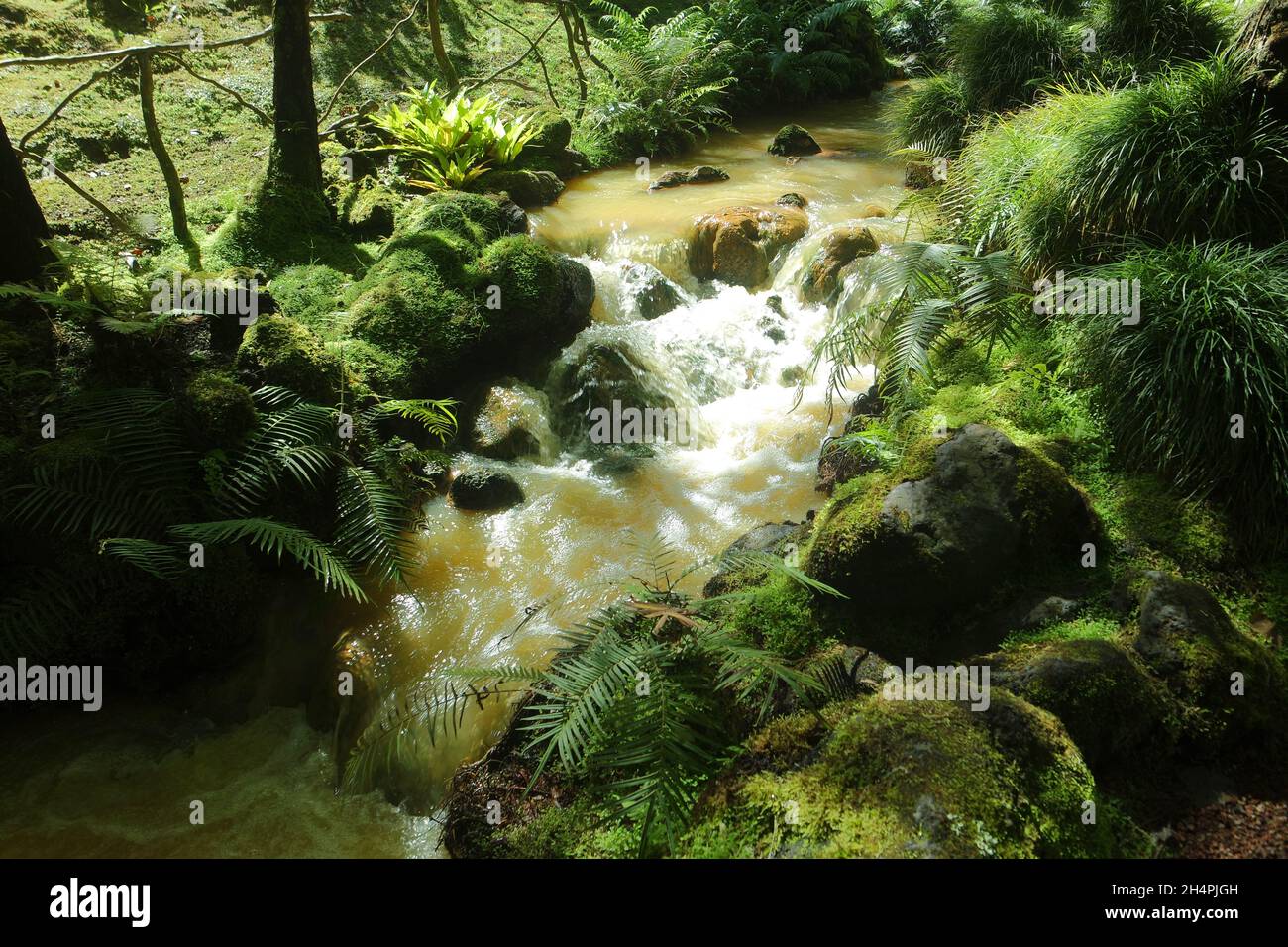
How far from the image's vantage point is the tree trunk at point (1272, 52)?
3.99m

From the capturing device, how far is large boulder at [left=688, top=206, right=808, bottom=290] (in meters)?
8.26

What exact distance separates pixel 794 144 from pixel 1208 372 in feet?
30.7

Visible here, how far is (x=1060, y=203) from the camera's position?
4.52m

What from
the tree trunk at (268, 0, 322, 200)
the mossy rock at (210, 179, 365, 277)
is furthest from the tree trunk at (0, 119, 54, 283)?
the tree trunk at (268, 0, 322, 200)

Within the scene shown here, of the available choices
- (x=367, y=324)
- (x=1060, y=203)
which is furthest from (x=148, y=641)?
(x=1060, y=203)

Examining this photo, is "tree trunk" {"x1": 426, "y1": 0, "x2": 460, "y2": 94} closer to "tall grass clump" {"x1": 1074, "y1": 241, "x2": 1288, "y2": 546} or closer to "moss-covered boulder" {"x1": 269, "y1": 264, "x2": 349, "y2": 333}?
"moss-covered boulder" {"x1": 269, "y1": 264, "x2": 349, "y2": 333}

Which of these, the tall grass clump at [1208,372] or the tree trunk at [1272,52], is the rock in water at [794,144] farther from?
the tall grass clump at [1208,372]

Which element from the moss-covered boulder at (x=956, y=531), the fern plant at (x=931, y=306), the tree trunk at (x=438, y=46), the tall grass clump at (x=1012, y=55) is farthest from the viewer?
the tree trunk at (x=438, y=46)

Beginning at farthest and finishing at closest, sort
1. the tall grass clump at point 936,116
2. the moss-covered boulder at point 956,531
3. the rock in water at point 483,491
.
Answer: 1. the tall grass clump at point 936,116
2. the rock in water at point 483,491
3. the moss-covered boulder at point 956,531

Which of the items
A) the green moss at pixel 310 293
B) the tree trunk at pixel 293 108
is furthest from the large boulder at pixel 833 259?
the tree trunk at pixel 293 108

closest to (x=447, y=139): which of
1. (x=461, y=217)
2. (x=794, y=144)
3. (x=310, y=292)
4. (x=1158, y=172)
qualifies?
(x=461, y=217)

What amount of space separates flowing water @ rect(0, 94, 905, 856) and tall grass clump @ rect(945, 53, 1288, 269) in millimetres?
2268

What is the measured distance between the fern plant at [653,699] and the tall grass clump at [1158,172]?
2968 mm
